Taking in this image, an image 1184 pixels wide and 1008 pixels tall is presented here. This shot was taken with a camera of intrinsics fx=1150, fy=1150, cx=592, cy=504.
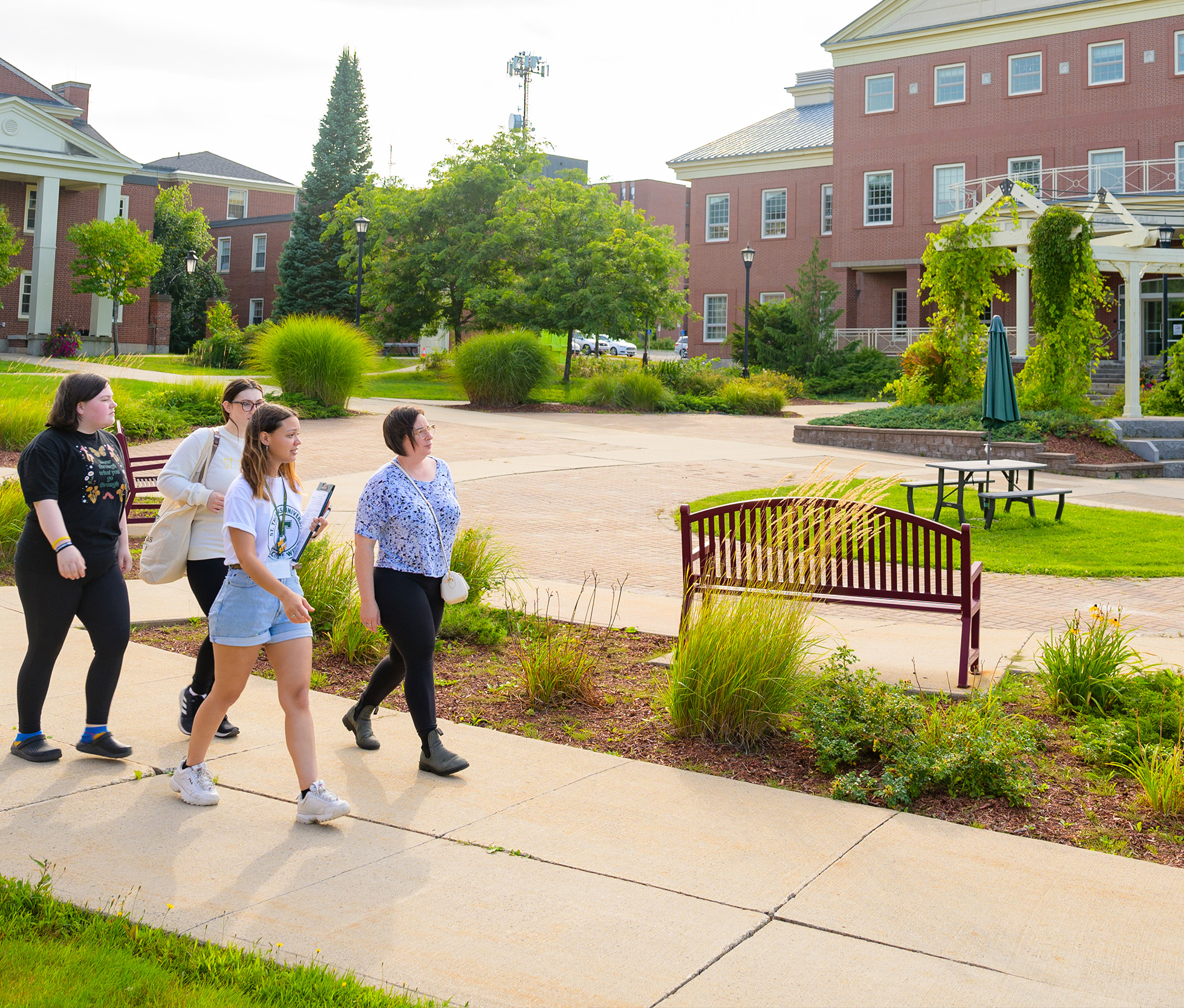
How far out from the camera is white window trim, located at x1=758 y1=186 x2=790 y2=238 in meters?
48.2

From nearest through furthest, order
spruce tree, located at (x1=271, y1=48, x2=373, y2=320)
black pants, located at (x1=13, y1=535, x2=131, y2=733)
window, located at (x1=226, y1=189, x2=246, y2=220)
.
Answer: black pants, located at (x1=13, y1=535, x2=131, y2=733), spruce tree, located at (x1=271, y1=48, x2=373, y2=320), window, located at (x1=226, y1=189, x2=246, y2=220)

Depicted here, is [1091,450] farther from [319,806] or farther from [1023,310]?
[319,806]

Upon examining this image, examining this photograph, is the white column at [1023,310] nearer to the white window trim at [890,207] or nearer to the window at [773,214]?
the white window trim at [890,207]

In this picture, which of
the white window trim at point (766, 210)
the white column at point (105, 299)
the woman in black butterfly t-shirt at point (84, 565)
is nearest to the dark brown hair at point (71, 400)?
the woman in black butterfly t-shirt at point (84, 565)

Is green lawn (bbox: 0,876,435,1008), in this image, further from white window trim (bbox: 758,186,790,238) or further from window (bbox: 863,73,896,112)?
white window trim (bbox: 758,186,790,238)

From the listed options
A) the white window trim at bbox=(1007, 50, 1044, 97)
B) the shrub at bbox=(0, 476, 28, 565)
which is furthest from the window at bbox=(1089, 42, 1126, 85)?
the shrub at bbox=(0, 476, 28, 565)

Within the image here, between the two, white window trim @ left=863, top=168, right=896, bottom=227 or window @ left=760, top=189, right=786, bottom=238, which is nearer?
white window trim @ left=863, top=168, right=896, bottom=227

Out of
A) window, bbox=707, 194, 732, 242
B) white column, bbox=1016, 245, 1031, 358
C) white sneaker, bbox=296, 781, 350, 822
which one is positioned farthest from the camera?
window, bbox=707, 194, 732, 242

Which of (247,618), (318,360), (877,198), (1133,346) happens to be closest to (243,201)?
(877,198)

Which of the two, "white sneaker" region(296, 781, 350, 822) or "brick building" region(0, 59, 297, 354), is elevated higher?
"brick building" region(0, 59, 297, 354)

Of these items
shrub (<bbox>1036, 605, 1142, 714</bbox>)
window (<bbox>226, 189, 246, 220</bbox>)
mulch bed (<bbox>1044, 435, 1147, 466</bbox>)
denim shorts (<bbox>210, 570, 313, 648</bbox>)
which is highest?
window (<bbox>226, 189, 246, 220</bbox>)

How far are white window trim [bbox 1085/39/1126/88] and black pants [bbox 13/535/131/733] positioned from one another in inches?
1633

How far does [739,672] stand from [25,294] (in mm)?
51006

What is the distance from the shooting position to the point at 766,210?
48.9 metres
